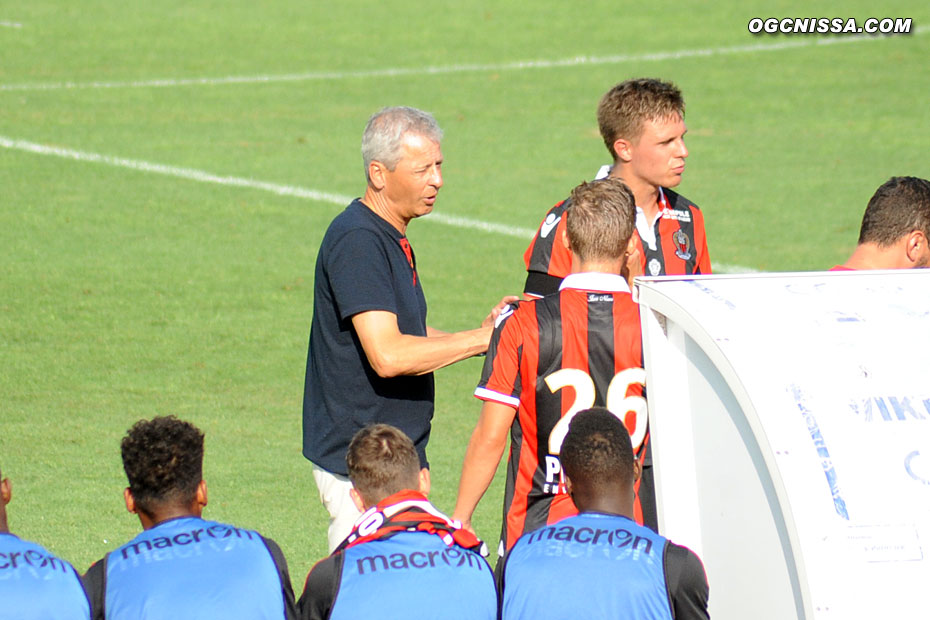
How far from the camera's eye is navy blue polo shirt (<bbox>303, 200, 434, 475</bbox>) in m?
5.11

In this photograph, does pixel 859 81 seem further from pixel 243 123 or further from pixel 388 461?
Answer: pixel 388 461

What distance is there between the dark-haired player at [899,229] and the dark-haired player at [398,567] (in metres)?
2.20

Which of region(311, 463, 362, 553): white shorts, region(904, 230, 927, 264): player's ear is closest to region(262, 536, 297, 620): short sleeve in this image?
region(311, 463, 362, 553): white shorts

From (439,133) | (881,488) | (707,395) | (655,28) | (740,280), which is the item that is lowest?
(881,488)

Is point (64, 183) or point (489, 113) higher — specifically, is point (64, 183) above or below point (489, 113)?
below

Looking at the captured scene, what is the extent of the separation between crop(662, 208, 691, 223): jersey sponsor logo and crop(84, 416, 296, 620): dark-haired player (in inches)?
107

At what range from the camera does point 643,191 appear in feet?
19.8

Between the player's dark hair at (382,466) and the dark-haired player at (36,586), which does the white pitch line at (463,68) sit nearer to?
the player's dark hair at (382,466)

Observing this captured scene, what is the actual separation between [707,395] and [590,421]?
1.07ft

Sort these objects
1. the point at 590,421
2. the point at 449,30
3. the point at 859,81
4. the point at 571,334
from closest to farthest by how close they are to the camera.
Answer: the point at 590,421, the point at 571,334, the point at 859,81, the point at 449,30

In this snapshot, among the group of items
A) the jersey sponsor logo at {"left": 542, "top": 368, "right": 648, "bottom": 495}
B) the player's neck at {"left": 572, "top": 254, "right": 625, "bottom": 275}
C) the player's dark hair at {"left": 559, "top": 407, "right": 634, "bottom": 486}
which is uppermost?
the player's neck at {"left": 572, "top": 254, "right": 625, "bottom": 275}

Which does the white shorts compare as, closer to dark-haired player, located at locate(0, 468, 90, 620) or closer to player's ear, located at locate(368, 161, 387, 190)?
player's ear, located at locate(368, 161, 387, 190)

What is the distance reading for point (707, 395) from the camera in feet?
12.7

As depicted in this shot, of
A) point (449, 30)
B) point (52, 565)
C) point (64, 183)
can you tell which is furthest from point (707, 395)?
point (449, 30)
